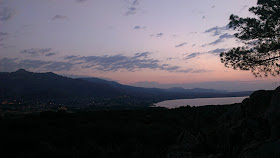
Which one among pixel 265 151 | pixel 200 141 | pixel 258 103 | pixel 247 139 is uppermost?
pixel 258 103

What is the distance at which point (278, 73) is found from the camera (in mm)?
15602

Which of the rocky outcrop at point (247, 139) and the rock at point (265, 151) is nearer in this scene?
the rock at point (265, 151)

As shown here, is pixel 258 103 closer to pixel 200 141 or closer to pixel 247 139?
pixel 200 141

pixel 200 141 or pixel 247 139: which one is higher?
pixel 247 139

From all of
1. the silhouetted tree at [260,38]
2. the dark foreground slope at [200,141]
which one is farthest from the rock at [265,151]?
the silhouetted tree at [260,38]

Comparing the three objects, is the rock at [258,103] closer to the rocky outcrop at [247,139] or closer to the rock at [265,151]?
the rocky outcrop at [247,139]

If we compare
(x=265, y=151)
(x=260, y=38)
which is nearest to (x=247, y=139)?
(x=265, y=151)

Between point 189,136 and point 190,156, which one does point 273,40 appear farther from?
point 190,156

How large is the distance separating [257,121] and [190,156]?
237 cm

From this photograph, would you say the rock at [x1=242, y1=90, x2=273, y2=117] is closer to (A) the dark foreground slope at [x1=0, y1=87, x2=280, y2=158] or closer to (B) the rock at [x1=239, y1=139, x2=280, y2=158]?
(A) the dark foreground slope at [x1=0, y1=87, x2=280, y2=158]

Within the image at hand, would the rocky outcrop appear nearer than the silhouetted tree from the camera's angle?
Yes

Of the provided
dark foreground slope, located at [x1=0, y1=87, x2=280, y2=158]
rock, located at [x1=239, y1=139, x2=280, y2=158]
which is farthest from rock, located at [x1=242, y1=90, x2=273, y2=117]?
rock, located at [x1=239, y1=139, x2=280, y2=158]

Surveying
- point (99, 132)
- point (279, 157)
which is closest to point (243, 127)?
point (279, 157)

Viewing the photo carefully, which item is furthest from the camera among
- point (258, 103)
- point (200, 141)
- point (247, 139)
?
point (258, 103)
